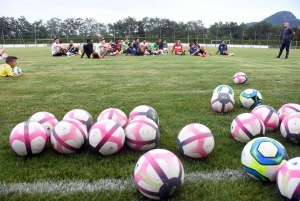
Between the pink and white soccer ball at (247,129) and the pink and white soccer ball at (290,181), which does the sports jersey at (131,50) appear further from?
the pink and white soccer ball at (290,181)

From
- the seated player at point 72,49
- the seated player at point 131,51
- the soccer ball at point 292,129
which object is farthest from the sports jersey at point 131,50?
the soccer ball at point 292,129

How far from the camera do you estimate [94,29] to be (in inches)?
3794

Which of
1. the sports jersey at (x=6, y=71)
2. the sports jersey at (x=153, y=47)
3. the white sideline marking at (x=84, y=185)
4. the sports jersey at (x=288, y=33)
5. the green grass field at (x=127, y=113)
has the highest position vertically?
the sports jersey at (x=288, y=33)

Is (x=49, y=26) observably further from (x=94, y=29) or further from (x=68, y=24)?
(x=94, y=29)

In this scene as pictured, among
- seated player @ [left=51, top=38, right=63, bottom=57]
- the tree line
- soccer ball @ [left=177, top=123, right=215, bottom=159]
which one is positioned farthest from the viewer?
the tree line

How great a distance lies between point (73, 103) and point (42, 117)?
211 cm

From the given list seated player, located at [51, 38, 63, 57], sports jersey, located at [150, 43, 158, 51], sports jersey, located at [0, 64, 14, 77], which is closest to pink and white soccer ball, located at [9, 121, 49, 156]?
sports jersey, located at [0, 64, 14, 77]

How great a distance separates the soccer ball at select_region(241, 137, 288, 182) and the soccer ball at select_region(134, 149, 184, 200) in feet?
2.86

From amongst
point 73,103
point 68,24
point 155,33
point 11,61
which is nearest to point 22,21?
point 68,24

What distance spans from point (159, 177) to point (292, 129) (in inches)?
96.3

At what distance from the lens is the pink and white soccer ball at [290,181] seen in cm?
236

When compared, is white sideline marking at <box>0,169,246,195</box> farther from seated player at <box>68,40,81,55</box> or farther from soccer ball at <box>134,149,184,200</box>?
seated player at <box>68,40,81,55</box>

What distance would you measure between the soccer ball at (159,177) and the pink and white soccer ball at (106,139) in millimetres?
892

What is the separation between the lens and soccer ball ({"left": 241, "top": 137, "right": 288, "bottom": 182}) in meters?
2.84
